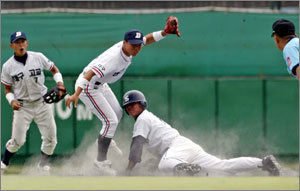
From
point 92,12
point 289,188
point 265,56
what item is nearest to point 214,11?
point 265,56

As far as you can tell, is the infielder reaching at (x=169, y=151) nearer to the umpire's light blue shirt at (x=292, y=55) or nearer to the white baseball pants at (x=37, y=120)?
the white baseball pants at (x=37, y=120)

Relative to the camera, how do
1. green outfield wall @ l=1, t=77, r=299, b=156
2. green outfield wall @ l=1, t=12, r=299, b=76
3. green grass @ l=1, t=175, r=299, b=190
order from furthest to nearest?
green outfield wall @ l=1, t=12, r=299, b=76
green outfield wall @ l=1, t=77, r=299, b=156
green grass @ l=1, t=175, r=299, b=190

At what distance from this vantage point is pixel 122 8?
11.0 meters

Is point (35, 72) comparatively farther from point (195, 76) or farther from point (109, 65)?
point (195, 76)

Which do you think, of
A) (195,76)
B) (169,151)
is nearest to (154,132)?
(169,151)

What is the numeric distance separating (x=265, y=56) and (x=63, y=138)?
3.42m

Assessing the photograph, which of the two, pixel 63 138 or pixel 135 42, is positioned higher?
pixel 135 42

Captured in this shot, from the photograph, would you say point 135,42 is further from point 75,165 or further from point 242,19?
point 242,19

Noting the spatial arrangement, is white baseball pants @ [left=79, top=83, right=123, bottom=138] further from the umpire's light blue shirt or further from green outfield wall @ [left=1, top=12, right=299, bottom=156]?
the umpire's light blue shirt

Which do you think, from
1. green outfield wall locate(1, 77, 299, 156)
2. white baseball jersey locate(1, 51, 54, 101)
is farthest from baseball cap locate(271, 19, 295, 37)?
green outfield wall locate(1, 77, 299, 156)

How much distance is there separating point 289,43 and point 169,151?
2107 mm

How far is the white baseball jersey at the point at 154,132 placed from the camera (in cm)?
743

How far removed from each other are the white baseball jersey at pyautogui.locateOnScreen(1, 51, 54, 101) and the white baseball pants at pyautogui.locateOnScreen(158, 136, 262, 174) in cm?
203

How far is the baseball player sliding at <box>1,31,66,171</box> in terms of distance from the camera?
8.24 metres
